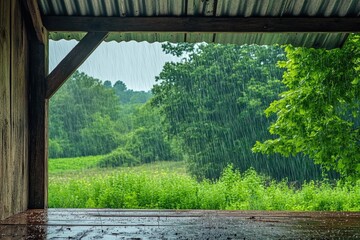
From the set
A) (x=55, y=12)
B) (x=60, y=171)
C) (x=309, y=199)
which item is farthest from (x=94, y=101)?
(x=55, y=12)

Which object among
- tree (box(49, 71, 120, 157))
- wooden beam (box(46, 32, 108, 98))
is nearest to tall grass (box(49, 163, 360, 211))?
tree (box(49, 71, 120, 157))

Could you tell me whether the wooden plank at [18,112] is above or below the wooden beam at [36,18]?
below

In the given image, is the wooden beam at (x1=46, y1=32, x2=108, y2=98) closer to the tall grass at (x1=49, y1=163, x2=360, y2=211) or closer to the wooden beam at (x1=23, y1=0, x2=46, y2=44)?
the wooden beam at (x1=23, y1=0, x2=46, y2=44)

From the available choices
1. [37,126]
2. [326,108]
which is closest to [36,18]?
[37,126]

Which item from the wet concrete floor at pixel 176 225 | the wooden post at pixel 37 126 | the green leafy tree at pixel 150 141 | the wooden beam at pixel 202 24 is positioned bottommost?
the wet concrete floor at pixel 176 225

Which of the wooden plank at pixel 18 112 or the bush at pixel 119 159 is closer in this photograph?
the wooden plank at pixel 18 112

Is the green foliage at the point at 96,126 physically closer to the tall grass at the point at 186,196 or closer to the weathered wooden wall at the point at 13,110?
the tall grass at the point at 186,196

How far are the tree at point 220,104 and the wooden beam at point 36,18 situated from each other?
12909 millimetres

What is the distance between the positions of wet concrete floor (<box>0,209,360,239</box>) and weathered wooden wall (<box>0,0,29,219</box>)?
0.64 ft

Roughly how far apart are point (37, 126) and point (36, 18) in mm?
950

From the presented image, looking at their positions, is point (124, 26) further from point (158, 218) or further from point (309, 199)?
point (309, 199)

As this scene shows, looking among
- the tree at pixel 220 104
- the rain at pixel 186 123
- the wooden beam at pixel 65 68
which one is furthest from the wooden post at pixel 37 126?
the tree at pixel 220 104

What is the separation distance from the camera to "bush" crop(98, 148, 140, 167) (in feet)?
58.5

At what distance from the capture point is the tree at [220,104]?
1686cm
